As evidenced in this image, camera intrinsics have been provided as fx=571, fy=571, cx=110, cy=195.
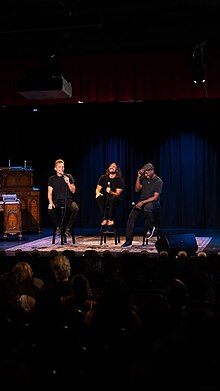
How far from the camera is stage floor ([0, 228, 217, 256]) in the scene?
30.0ft

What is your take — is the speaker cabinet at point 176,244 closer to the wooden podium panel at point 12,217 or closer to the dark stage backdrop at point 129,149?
the wooden podium panel at point 12,217

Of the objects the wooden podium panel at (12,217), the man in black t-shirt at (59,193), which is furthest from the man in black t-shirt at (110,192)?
the wooden podium panel at (12,217)

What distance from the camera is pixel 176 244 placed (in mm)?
7691

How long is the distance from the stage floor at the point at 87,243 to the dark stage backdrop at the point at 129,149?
109 centimetres

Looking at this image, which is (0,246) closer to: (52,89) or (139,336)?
(52,89)

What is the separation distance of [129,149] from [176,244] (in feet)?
19.9

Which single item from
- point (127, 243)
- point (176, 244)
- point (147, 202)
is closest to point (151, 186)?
point (147, 202)

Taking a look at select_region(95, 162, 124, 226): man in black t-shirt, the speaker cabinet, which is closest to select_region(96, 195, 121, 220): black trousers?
select_region(95, 162, 124, 226): man in black t-shirt

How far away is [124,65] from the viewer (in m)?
9.78

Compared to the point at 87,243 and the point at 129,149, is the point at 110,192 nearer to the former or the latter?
the point at 87,243

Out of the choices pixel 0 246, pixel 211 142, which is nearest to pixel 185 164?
pixel 211 142

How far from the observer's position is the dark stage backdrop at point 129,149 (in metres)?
12.9

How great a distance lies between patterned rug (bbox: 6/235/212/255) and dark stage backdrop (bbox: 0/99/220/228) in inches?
95.2

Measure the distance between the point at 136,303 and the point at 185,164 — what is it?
9320 millimetres
